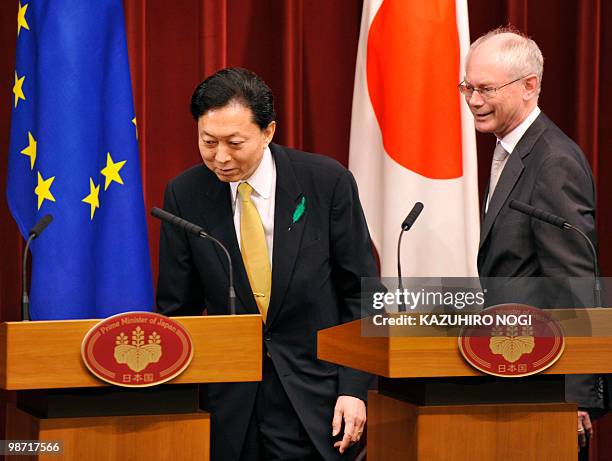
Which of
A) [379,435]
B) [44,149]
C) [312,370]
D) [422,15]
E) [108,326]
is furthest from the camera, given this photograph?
[422,15]

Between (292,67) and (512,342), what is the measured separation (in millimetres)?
2210

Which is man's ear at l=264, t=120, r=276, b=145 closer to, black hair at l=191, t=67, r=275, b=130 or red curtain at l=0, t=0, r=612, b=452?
black hair at l=191, t=67, r=275, b=130

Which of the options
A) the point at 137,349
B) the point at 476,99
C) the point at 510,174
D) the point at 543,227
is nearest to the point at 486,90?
the point at 476,99

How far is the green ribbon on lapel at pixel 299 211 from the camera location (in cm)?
260

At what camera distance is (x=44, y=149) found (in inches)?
126

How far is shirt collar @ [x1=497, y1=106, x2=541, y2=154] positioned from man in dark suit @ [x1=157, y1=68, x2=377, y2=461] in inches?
18.0

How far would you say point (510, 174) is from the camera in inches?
104

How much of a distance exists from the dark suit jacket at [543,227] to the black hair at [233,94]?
668 millimetres

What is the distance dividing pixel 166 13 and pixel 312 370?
195 centimetres

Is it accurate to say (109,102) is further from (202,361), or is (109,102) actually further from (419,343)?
(419,343)

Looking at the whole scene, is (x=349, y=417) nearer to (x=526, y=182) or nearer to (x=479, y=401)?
(x=479, y=401)

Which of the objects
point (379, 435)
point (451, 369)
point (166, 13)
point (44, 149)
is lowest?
point (379, 435)

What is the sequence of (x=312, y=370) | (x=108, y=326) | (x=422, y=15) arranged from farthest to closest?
(x=422, y=15) < (x=312, y=370) < (x=108, y=326)

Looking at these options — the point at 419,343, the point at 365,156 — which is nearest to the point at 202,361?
the point at 419,343
